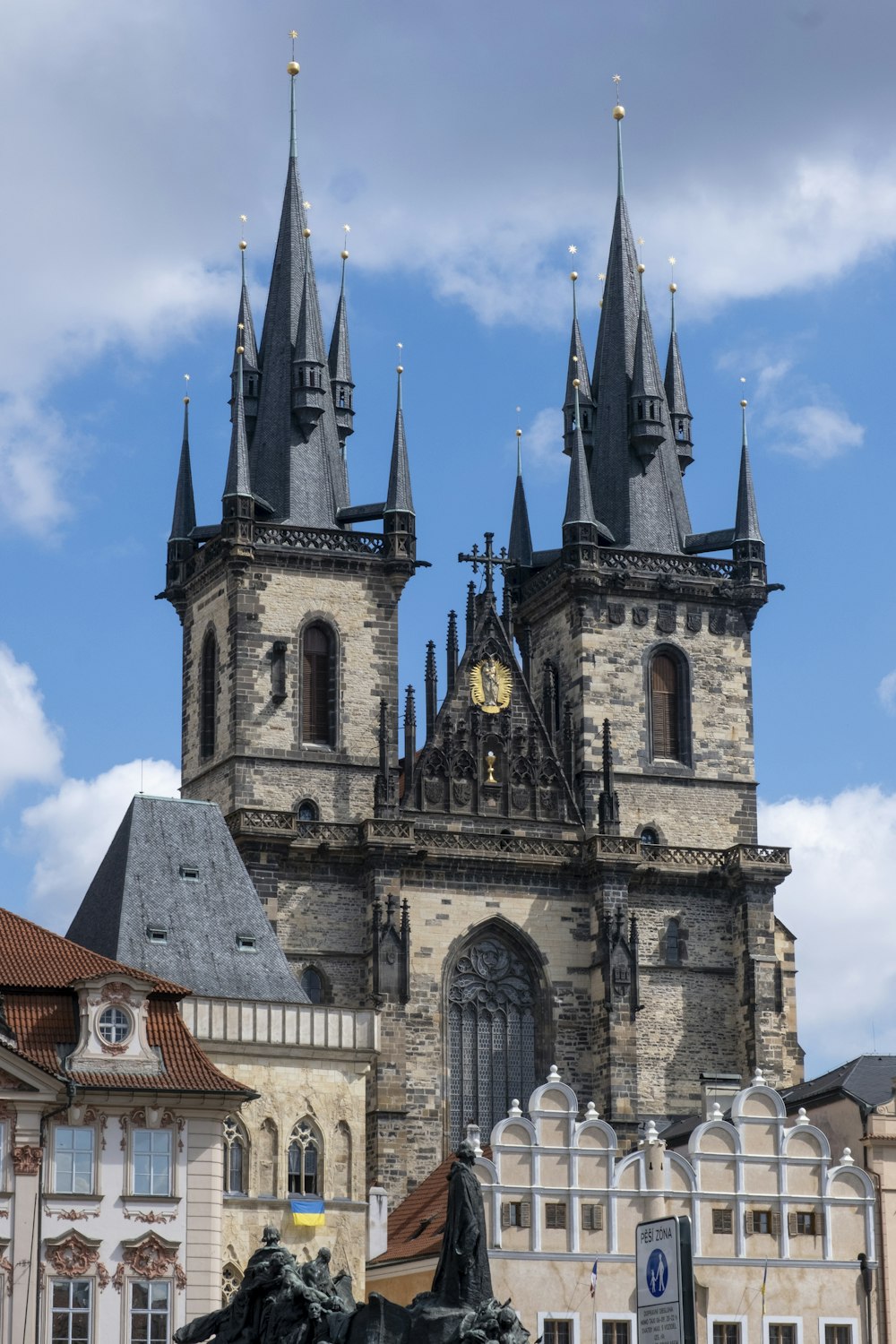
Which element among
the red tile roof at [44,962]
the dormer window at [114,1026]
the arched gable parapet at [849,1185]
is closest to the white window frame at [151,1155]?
the dormer window at [114,1026]

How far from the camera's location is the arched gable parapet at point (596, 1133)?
179 feet

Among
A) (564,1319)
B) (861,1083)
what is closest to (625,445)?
(861,1083)

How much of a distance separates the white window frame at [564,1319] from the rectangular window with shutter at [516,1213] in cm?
177

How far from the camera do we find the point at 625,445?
262 ft

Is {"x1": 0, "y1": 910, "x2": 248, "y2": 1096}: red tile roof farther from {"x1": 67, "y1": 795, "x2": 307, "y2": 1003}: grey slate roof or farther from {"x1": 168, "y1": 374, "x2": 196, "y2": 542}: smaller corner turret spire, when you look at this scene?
{"x1": 168, "y1": 374, "x2": 196, "y2": 542}: smaller corner turret spire

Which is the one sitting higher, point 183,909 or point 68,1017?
point 183,909

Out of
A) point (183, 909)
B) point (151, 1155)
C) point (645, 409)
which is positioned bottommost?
point (151, 1155)

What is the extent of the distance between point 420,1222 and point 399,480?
25050 mm

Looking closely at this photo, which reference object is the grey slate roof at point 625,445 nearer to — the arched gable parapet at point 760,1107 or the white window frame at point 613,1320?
the arched gable parapet at point 760,1107

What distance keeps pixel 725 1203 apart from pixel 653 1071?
57.9 feet

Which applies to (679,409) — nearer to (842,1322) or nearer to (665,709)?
(665,709)

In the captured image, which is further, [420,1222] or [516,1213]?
[420,1222]

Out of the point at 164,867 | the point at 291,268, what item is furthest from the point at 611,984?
the point at 291,268

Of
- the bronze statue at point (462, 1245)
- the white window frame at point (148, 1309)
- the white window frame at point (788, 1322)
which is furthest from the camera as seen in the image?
the white window frame at point (788, 1322)
